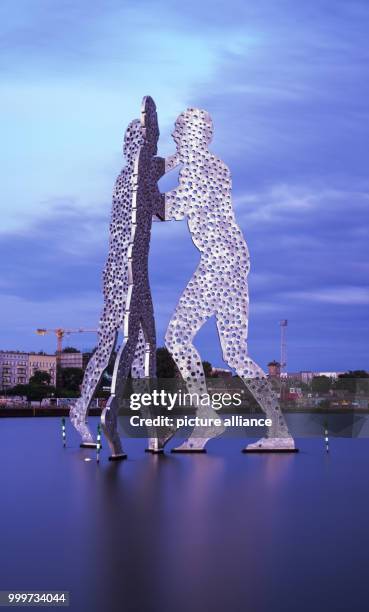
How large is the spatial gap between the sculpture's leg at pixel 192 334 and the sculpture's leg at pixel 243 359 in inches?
15.8

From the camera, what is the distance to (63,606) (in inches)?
220

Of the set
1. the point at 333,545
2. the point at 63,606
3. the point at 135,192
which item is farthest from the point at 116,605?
the point at 135,192

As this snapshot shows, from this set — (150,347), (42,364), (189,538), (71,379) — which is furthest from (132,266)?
(42,364)

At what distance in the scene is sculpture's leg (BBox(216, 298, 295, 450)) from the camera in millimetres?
16969

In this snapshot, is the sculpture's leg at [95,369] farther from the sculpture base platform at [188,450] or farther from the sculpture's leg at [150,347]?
the sculpture base platform at [188,450]

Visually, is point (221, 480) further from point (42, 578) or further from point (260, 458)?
point (42, 578)

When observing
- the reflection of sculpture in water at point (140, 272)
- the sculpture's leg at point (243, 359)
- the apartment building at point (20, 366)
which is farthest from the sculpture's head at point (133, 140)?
the apartment building at point (20, 366)

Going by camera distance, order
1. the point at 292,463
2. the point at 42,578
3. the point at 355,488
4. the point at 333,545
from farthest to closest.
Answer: the point at 292,463, the point at 355,488, the point at 333,545, the point at 42,578

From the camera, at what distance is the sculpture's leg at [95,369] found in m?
16.6

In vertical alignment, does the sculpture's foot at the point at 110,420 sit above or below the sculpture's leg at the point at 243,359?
below

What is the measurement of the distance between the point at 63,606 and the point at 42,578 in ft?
2.48

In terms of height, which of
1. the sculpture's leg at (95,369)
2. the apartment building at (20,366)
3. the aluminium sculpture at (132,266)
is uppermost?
the apartment building at (20,366)

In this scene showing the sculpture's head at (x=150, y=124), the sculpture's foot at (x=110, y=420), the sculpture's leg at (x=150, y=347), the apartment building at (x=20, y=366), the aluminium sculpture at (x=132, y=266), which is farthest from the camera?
the apartment building at (x=20, y=366)

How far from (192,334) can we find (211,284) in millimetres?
1057
